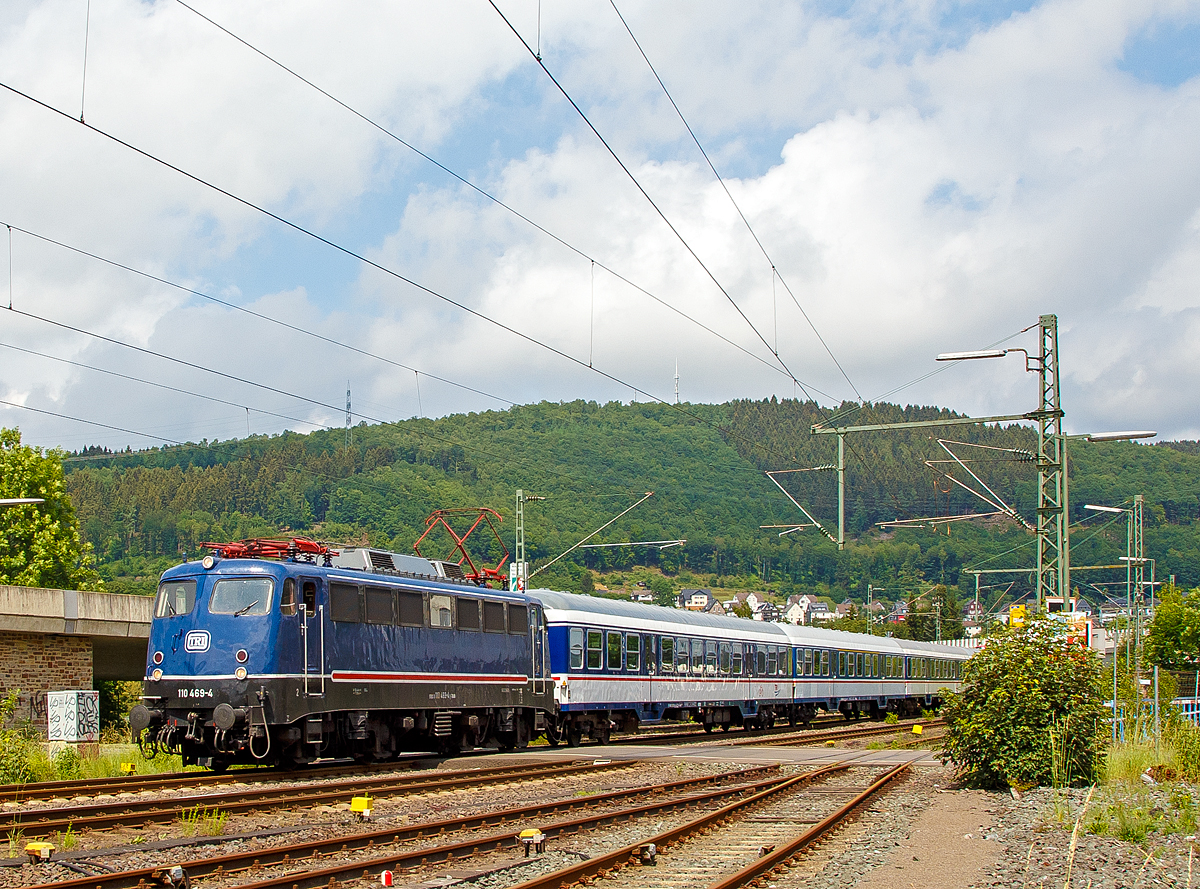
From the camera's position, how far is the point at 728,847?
43.4 ft

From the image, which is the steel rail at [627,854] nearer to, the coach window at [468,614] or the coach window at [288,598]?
the coach window at [288,598]

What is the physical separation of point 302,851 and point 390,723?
11140 mm

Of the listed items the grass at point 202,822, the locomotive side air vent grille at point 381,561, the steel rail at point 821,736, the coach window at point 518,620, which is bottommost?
the steel rail at point 821,736

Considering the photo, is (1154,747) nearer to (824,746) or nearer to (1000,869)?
(824,746)

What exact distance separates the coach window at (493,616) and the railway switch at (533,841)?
12.9 metres

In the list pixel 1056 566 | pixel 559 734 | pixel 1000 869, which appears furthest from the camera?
pixel 559 734

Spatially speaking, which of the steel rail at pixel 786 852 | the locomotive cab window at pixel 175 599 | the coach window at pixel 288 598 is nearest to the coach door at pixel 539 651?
the coach window at pixel 288 598

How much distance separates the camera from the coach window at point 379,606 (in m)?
21.9

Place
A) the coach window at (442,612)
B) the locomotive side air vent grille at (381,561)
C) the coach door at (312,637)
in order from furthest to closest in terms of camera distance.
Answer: the coach window at (442,612) → the locomotive side air vent grille at (381,561) → the coach door at (312,637)

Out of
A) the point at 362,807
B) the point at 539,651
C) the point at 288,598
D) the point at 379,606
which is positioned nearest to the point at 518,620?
the point at 539,651

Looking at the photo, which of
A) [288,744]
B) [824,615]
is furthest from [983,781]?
[824,615]

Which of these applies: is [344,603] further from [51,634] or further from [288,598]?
[51,634]

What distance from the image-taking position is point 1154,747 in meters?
23.0

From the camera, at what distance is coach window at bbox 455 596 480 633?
2477 cm
